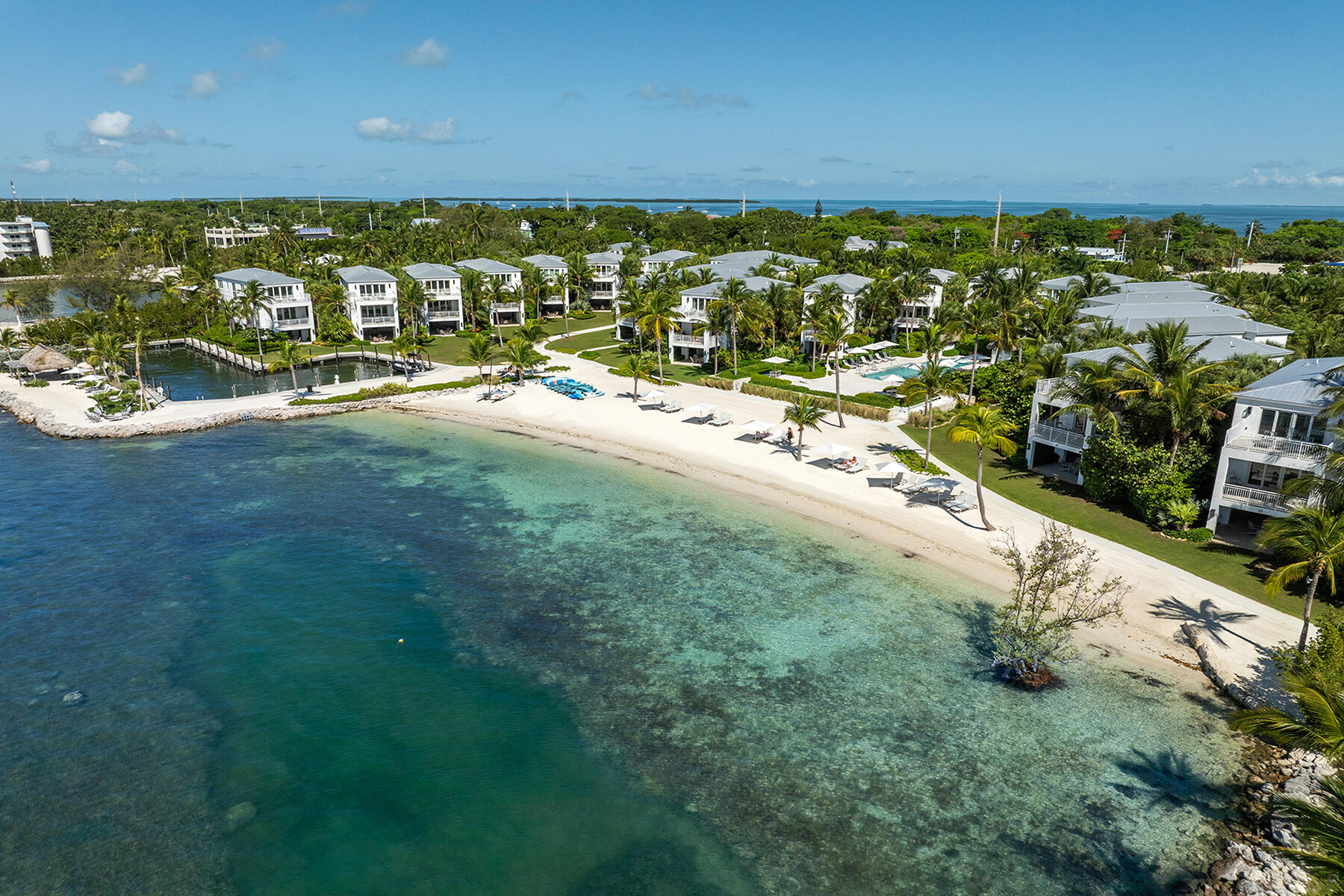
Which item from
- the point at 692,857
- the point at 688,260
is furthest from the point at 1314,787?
the point at 688,260

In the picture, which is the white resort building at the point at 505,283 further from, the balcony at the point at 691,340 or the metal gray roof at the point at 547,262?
the balcony at the point at 691,340

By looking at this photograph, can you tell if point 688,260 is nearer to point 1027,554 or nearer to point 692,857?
point 1027,554

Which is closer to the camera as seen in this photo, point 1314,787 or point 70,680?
point 1314,787

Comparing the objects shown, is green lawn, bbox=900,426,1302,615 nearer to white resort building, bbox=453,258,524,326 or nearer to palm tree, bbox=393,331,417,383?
palm tree, bbox=393,331,417,383

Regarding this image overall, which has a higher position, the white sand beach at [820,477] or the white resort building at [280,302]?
the white resort building at [280,302]

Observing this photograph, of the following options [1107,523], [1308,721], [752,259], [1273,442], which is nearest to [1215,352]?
[1273,442]

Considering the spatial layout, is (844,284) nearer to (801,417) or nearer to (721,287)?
(721,287)

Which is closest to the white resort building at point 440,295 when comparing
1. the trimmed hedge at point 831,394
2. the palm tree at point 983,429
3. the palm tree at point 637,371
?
the palm tree at point 637,371
